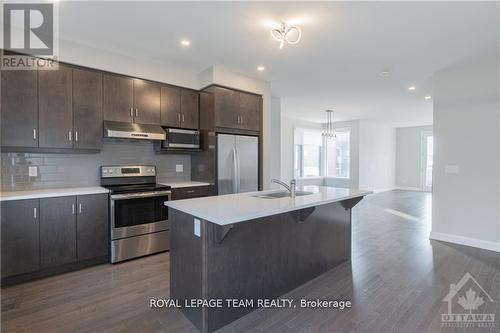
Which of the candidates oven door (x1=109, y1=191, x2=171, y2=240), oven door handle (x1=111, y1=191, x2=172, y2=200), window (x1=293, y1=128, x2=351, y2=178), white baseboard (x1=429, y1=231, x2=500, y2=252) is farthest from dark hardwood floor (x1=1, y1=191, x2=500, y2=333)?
window (x1=293, y1=128, x2=351, y2=178)

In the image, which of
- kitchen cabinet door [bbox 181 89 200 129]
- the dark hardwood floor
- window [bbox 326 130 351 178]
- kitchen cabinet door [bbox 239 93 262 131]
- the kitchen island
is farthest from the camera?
window [bbox 326 130 351 178]

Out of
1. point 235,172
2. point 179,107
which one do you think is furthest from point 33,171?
point 235,172

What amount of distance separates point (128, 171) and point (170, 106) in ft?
3.85

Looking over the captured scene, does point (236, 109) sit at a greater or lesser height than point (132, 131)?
greater

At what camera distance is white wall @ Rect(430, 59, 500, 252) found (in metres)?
3.57

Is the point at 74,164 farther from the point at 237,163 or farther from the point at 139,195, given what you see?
the point at 237,163

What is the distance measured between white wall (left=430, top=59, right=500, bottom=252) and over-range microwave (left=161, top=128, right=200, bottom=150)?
3875mm

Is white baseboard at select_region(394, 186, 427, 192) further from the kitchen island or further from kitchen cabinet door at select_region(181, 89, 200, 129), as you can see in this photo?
kitchen cabinet door at select_region(181, 89, 200, 129)

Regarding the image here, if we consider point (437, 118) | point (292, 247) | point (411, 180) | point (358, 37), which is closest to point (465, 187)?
point (437, 118)

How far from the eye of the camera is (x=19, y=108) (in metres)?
2.79

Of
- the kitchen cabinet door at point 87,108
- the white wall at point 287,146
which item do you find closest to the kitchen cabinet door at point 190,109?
the kitchen cabinet door at point 87,108

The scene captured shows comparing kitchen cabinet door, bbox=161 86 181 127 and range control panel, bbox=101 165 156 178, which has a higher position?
kitchen cabinet door, bbox=161 86 181 127

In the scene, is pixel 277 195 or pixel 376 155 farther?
pixel 376 155

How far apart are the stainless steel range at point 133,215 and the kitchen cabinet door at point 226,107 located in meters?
1.35
